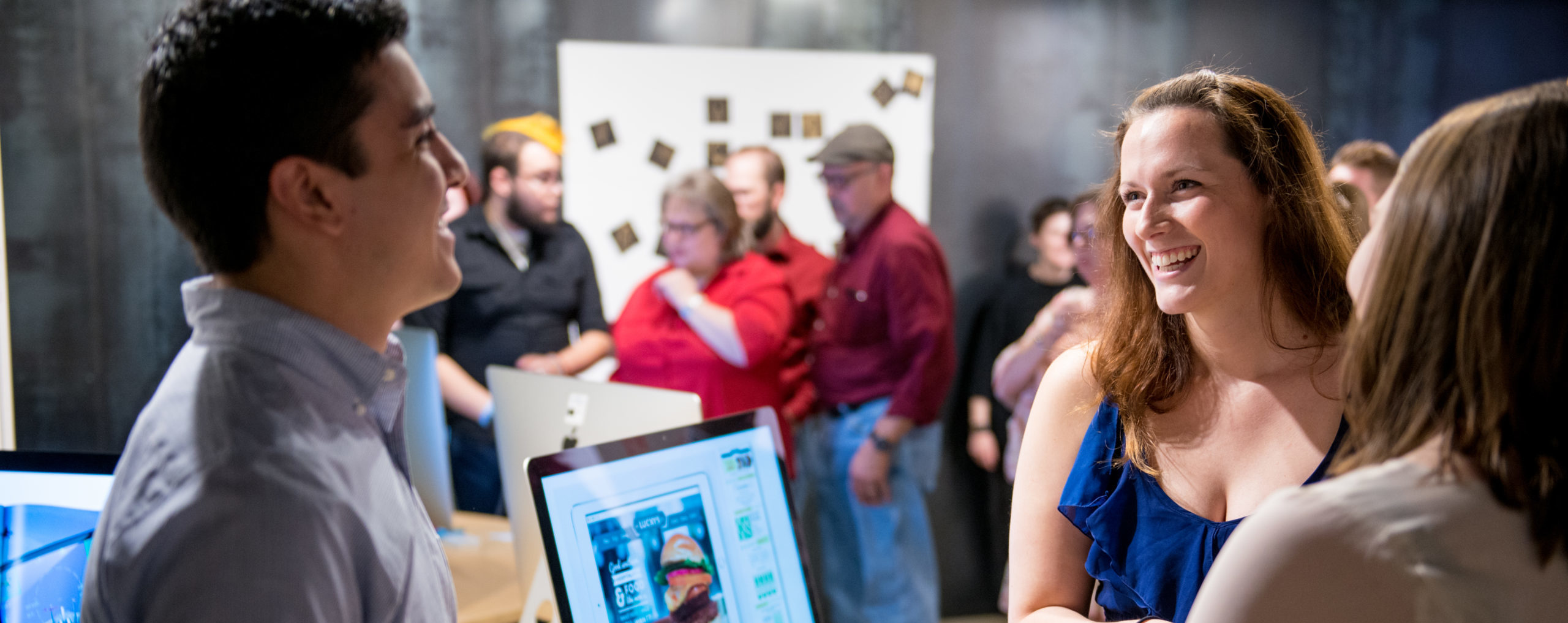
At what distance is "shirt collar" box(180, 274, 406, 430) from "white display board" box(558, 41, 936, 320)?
2629mm

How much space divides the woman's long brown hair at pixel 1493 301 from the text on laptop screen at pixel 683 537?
0.73m

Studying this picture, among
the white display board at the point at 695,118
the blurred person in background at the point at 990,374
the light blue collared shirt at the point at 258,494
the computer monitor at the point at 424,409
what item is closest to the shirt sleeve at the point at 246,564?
the light blue collared shirt at the point at 258,494

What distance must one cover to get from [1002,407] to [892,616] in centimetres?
95

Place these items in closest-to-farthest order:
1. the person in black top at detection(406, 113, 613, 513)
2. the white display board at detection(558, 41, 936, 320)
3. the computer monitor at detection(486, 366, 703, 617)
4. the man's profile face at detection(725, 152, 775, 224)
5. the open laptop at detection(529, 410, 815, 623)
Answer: the open laptop at detection(529, 410, 815, 623), the computer monitor at detection(486, 366, 703, 617), the person in black top at detection(406, 113, 613, 513), the man's profile face at detection(725, 152, 775, 224), the white display board at detection(558, 41, 936, 320)

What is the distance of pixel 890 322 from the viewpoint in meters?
3.06

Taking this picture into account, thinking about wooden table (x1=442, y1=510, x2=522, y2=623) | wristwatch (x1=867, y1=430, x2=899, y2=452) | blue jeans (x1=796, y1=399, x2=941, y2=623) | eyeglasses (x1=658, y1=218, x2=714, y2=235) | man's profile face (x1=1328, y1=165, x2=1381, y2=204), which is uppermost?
man's profile face (x1=1328, y1=165, x2=1381, y2=204)

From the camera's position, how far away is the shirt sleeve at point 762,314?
9.32 ft

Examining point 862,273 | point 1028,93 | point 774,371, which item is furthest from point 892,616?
point 1028,93

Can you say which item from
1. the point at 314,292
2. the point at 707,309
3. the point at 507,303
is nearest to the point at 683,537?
the point at 314,292

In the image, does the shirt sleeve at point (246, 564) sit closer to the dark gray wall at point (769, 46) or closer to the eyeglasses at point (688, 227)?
the eyeglasses at point (688, 227)

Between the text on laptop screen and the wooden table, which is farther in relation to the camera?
the wooden table

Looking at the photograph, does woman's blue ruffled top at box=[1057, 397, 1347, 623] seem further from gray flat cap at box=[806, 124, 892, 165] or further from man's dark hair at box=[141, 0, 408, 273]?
gray flat cap at box=[806, 124, 892, 165]

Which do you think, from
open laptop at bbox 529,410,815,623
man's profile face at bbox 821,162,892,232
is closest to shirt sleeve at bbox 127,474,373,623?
open laptop at bbox 529,410,815,623

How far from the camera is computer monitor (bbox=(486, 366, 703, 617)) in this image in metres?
1.57
